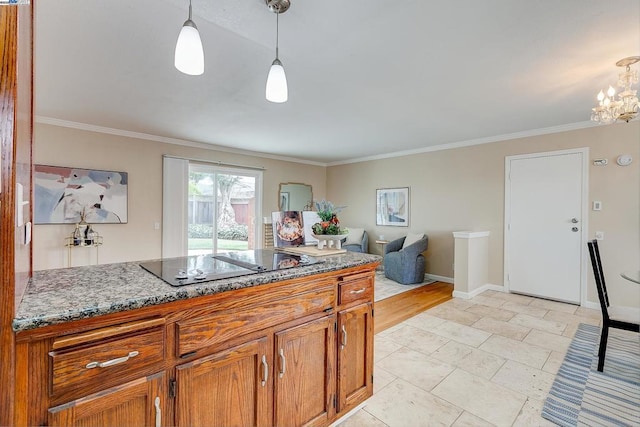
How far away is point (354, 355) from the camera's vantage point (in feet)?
5.71

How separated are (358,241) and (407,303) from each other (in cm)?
235

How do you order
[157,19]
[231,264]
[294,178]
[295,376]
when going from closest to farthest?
[295,376], [231,264], [157,19], [294,178]

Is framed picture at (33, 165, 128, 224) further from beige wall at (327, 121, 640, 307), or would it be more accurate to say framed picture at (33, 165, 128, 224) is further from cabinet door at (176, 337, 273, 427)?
beige wall at (327, 121, 640, 307)

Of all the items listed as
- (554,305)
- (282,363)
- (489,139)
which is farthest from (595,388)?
(489,139)

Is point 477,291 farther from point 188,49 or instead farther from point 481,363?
point 188,49

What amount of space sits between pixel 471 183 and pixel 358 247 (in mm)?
2472

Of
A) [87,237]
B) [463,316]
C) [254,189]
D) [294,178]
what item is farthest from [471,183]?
[87,237]

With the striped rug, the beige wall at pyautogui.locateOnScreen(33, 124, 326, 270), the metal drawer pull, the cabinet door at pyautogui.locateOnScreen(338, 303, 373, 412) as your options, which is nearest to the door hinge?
the metal drawer pull

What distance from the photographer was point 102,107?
11.1 ft

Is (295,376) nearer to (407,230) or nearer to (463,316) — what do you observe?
(463,316)

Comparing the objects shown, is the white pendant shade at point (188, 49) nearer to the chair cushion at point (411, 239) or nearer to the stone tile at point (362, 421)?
the stone tile at point (362, 421)

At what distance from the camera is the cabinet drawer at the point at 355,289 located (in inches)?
65.2

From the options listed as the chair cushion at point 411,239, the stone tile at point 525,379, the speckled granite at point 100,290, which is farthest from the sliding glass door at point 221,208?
the stone tile at point 525,379

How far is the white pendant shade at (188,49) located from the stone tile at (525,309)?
4.35 m
